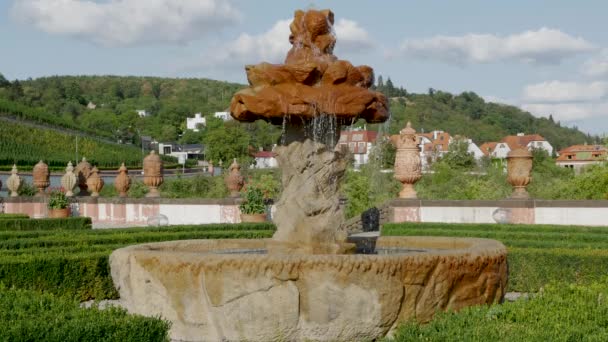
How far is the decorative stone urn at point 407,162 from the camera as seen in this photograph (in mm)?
20250

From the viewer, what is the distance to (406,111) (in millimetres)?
96875

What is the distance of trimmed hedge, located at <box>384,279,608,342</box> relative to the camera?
4.91 meters

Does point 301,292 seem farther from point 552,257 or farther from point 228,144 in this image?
point 228,144

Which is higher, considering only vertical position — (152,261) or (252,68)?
(252,68)

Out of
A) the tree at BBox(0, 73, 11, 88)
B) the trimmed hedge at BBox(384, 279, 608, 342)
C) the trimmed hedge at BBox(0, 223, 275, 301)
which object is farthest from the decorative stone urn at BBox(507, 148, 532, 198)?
the tree at BBox(0, 73, 11, 88)

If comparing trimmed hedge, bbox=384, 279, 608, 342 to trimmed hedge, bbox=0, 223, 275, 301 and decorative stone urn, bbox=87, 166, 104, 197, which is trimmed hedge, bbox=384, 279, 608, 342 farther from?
decorative stone urn, bbox=87, 166, 104, 197

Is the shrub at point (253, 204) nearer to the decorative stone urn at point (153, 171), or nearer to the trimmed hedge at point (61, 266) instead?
the decorative stone urn at point (153, 171)

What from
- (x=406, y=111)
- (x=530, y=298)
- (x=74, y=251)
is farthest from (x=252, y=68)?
(x=406, y=111)

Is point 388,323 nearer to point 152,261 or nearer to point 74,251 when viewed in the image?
point 152,261

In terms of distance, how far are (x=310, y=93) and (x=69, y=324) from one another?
3.43 meters

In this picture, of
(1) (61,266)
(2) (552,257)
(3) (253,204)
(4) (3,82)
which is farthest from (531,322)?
(4) (3,82)

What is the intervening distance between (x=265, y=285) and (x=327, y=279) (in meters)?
0.51

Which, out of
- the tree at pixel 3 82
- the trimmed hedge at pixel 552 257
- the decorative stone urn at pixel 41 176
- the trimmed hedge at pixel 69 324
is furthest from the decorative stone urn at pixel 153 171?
the tree at pixel 3 82

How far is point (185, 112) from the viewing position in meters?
124
